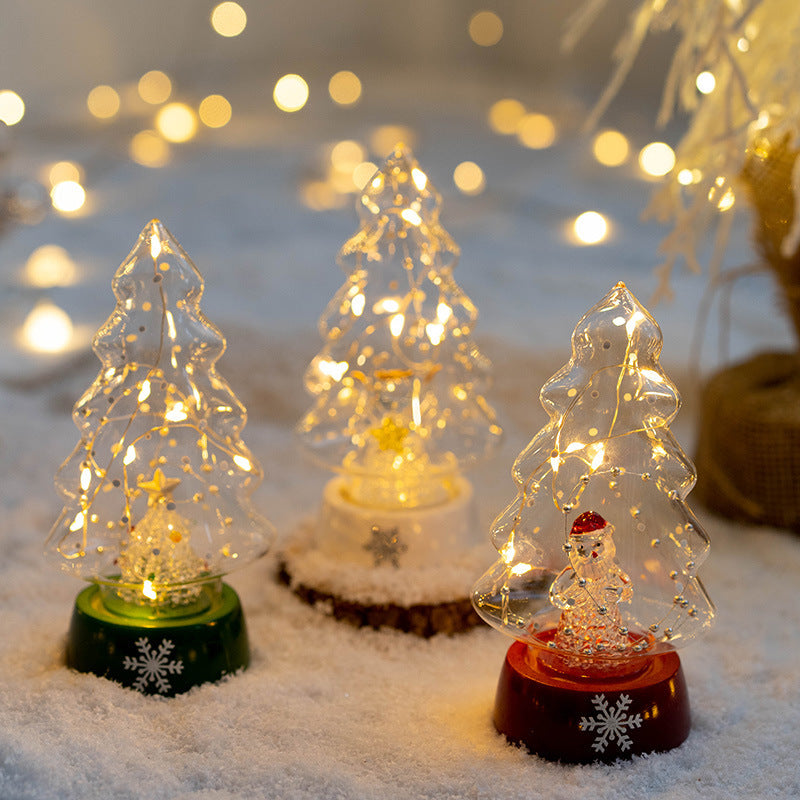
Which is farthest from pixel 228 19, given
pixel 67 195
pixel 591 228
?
pixel 591 228

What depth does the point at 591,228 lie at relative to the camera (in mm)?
3070

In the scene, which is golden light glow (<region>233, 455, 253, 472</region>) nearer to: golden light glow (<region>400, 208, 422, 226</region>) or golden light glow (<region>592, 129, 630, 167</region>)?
golden light glow (<region>400, 208, 422, 226</region>)

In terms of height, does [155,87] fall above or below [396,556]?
above

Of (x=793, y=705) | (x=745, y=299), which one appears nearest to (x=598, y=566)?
(x=793, y=705)

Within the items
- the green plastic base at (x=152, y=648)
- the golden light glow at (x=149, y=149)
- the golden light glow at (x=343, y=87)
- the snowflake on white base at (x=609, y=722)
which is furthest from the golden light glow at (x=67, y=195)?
the snowflake on white base at (x=609, y=722)

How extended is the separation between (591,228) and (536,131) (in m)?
0.47

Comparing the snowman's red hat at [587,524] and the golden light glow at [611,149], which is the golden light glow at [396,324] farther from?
the golden light glow at [611,149]

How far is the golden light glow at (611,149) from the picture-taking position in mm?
3266

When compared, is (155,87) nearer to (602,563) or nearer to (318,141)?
(318,141)

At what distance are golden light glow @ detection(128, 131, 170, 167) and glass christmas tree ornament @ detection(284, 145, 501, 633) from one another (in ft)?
5.80

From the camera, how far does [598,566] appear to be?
1.18 metres

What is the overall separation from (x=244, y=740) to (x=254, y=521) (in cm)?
26

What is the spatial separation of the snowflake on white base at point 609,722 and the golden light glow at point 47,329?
63.9 inches

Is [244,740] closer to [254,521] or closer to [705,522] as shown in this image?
[254,521]
